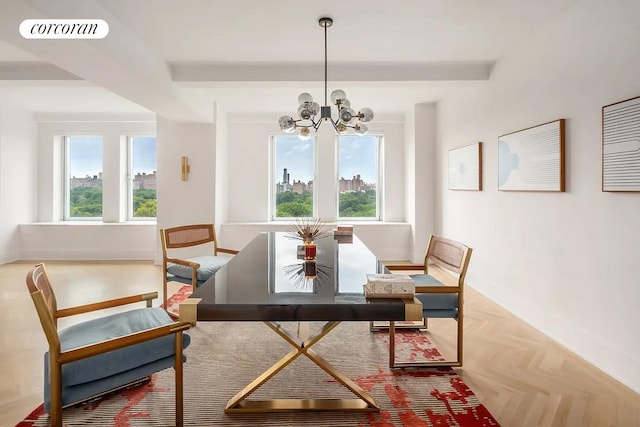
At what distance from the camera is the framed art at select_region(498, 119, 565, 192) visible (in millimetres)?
3033

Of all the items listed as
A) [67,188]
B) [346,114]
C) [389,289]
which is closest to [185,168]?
[67,188]

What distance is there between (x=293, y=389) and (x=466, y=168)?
365 cm

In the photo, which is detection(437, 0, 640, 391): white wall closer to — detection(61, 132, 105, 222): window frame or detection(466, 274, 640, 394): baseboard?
detection(466, 274, 640, 394): baseboard

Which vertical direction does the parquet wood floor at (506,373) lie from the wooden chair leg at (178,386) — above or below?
below

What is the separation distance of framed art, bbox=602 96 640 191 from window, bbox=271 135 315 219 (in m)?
4.96

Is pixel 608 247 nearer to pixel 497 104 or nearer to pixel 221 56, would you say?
pixel 497 104

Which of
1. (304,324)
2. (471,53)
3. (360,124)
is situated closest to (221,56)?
(360,124)

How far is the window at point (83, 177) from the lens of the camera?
7.07 m

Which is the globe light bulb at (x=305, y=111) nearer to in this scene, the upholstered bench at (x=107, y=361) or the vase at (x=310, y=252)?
the vase at (x=310, y=252)

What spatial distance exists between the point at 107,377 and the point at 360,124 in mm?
2661

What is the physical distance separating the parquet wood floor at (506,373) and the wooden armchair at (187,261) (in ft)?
3.52

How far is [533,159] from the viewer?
3354 mm

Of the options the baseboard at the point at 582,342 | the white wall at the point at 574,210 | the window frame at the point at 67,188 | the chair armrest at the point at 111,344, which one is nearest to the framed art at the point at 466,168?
the white wall at the point at 574,210

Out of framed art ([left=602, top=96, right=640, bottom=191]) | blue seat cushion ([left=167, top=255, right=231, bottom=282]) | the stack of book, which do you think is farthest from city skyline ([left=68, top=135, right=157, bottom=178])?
framed art ([left=602, top=96, right=640, bottom=191])
